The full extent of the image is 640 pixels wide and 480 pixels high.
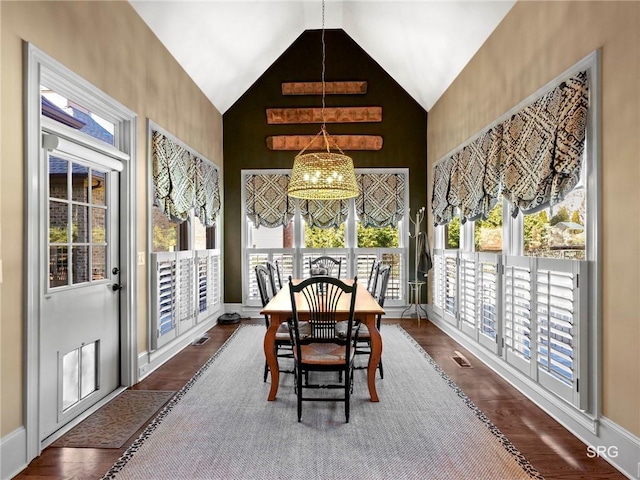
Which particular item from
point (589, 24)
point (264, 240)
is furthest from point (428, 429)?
point (264, 240)

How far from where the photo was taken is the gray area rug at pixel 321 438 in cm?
192

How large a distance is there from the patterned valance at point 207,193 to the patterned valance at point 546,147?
337cm

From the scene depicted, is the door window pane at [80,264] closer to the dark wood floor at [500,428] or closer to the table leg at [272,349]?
the dark wood floor at [500,428]

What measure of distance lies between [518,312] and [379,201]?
299 centimetres

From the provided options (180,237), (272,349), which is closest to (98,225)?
(180,237)

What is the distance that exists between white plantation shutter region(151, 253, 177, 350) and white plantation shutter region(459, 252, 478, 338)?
3203 mm

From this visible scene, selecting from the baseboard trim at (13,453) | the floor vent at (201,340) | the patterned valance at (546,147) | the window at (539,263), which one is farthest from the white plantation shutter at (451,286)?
the baseboard trim at (13,453)

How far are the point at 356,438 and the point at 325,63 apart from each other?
17.2 ft

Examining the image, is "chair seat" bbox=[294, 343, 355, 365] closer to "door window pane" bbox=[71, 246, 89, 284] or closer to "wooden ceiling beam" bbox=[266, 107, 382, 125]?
"door window pane" bbox=[71, 246, 89, 284]

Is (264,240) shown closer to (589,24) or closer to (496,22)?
(496,22)

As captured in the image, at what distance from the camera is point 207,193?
15.6 feet

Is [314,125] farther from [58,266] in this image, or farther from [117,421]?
[117,421]

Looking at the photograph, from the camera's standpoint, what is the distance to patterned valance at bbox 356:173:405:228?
5.55 m

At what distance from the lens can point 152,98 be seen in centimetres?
342
